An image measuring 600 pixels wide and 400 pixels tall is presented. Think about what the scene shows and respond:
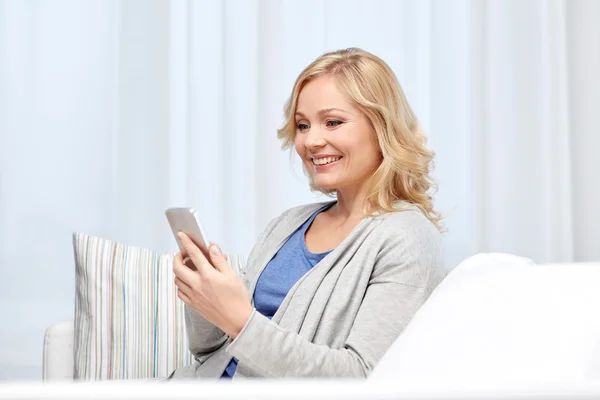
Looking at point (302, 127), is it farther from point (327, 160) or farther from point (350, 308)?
point (350, 308)

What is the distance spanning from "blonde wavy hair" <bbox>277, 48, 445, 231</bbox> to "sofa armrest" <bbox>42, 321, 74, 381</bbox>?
808 millimetres

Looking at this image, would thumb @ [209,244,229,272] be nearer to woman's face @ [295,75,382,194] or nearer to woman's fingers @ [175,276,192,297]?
woman's fingers @ [175,276,192,297]

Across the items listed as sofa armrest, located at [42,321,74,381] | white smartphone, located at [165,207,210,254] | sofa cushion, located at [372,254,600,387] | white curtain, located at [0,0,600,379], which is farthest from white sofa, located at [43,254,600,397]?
white curtain, located at [0,0,600,379]

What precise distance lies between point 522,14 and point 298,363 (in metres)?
1.98

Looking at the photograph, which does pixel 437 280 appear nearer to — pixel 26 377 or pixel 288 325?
pixel 288 325

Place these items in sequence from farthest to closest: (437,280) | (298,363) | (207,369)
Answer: (207,369) < (437,280) < (298,363)

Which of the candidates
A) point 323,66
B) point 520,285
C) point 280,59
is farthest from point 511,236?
point 520,285

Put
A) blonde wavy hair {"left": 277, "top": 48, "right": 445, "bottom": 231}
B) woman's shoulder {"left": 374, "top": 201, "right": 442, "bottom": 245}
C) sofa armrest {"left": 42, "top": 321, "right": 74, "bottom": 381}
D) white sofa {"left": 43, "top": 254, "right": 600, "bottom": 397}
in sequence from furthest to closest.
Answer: sofa armrest {"left": 42, "top": 321, "right": 74, "bottom": 381} < blonde wavy hair {"left": 277, "top": 48, "right": 445, "bottom": 231} < woman's shoulder {"left": 374, "top": 201, "right": 442, "bottom": 245} < white sofa {"left": 43, "top": 254, "right": 600, "bottom": 397}

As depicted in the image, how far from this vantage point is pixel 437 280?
1433 millimetres

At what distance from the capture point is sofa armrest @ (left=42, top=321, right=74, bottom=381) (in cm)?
188

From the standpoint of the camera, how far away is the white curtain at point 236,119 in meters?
2.79

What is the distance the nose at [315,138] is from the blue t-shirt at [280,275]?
0.68 ft

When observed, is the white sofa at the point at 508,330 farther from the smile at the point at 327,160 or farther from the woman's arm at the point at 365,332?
the smile at the point at 327,160

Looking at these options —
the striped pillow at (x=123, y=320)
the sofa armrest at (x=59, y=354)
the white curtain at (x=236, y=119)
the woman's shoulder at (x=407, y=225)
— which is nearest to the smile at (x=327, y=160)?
the woman's shoulder at (x=407, y=225)
